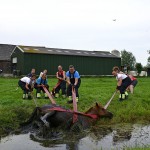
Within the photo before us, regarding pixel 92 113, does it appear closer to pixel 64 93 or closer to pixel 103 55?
pixel 64 93

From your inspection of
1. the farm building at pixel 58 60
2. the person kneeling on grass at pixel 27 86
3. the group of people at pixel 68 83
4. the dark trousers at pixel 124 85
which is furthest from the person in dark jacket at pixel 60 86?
the farm building at pixel 58 60

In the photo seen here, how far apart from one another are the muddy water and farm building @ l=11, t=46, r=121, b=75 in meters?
35.0

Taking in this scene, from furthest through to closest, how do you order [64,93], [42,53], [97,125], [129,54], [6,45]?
[129,54] → [6,45] → [42,53] → [64,93] → [97,125]

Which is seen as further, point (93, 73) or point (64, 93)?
point (93, 73)

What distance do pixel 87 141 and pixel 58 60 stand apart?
37674 mm

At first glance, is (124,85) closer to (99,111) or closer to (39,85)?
(99,111)

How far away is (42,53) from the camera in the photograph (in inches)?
1757

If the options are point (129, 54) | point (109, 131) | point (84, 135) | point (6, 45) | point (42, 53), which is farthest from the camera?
point (129, 54)

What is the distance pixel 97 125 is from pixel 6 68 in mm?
42542

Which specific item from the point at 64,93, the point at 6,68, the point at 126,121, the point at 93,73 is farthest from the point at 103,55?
the point at 126,121

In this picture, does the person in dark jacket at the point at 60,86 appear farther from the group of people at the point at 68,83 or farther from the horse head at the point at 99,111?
the horse head at the point at 99,111

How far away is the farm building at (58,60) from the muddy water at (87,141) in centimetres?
3503

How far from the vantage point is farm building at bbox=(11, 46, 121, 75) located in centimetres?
4406

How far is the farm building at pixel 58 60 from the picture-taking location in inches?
1735
